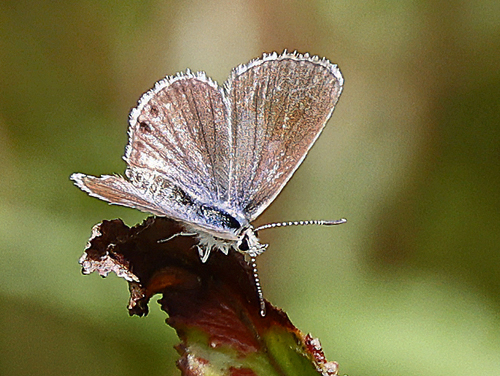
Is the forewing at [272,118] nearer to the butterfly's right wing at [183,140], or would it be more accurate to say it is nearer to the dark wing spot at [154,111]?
the butterfly's right wing at [183,140]

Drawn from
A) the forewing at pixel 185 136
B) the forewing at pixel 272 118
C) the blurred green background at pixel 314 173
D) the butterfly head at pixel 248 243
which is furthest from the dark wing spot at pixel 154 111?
the blurred green background at pixel 314 173

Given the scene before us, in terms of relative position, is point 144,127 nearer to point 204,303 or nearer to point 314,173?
point 204,303

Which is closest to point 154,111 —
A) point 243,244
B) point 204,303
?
point 243,244

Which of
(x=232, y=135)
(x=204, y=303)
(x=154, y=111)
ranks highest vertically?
(x=154, y=111)

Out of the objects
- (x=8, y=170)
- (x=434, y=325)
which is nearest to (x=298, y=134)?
(x=434, y=325)

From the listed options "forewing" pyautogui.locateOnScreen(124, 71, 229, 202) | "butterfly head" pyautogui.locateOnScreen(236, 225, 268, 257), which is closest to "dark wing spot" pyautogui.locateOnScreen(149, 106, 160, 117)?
"forewing" pyautogui.locateOnScreen(124, 71, 229, 202)

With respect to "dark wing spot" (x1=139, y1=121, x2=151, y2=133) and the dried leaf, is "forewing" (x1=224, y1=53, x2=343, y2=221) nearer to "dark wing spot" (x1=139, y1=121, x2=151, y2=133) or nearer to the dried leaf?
"dark wing spot" (x1=139, y1=121, x2=151, y2=133)

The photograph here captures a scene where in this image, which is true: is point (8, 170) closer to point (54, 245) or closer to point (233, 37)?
point (54, 245)
